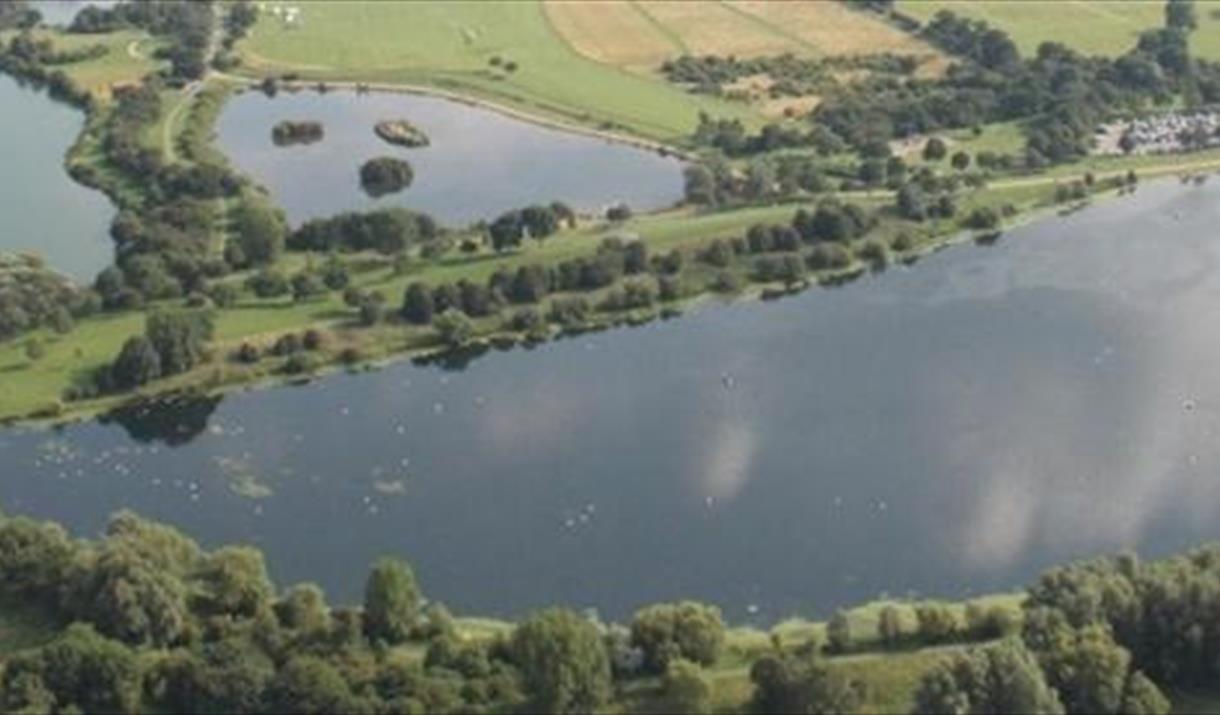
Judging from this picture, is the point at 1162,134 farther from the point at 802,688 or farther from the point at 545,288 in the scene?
the point at 802,688

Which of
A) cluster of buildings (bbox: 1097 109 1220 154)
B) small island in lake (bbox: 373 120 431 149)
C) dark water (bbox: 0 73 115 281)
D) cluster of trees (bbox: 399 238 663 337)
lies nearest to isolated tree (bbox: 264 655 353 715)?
cluster of trees (bbox: 399 238 663 337)

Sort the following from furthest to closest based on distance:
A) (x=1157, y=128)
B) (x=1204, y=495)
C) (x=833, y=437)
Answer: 1. (x=1157, y=128)
2. (x=833, y=437)
3. (x=1204, y=495)

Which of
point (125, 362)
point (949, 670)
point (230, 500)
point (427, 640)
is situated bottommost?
point (949, 670)

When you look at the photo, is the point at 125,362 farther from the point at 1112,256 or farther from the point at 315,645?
the point at 1112,256

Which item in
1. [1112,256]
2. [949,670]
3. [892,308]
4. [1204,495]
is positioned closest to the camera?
[949,670]

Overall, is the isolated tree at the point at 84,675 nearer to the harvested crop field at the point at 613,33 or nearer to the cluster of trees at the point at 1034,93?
the cluster of trees at the point at 1034,93

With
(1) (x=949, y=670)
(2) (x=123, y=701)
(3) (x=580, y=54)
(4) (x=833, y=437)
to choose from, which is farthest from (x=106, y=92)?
(1) (x=949, y=670)
